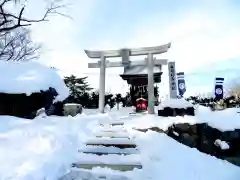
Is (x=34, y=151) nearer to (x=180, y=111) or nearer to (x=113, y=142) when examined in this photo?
(x=113, y=142)

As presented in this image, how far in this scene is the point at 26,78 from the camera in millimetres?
9758

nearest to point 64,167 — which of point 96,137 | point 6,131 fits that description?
point 6,131

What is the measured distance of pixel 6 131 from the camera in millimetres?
5316

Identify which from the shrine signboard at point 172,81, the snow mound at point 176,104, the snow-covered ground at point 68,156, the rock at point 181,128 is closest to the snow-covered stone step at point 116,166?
the snow-covered ground at point 68,156

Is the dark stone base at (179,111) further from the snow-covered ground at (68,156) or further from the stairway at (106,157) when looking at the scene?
the stairway at (106,157)

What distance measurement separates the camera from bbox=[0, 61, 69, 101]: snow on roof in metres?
9.45

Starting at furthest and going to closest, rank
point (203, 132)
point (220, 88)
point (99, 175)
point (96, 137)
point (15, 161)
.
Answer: point (220, 88) → point (203, 132) → point (96, 137) → point (99, 175) → point (15, 161)

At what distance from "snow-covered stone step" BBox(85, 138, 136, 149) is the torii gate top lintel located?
10878mm

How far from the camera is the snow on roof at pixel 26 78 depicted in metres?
9.45

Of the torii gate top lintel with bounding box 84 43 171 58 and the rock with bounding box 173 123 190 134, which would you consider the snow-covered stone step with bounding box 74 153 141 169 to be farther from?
the torii gate top lintel with bounding box 84 43 171 58

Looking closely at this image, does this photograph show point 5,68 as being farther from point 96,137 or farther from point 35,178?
point 35,178

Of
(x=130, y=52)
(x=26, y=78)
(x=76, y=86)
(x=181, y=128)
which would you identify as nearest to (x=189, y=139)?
(x=181, y=128)

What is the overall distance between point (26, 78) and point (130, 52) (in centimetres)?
845

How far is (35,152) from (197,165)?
123 inches
